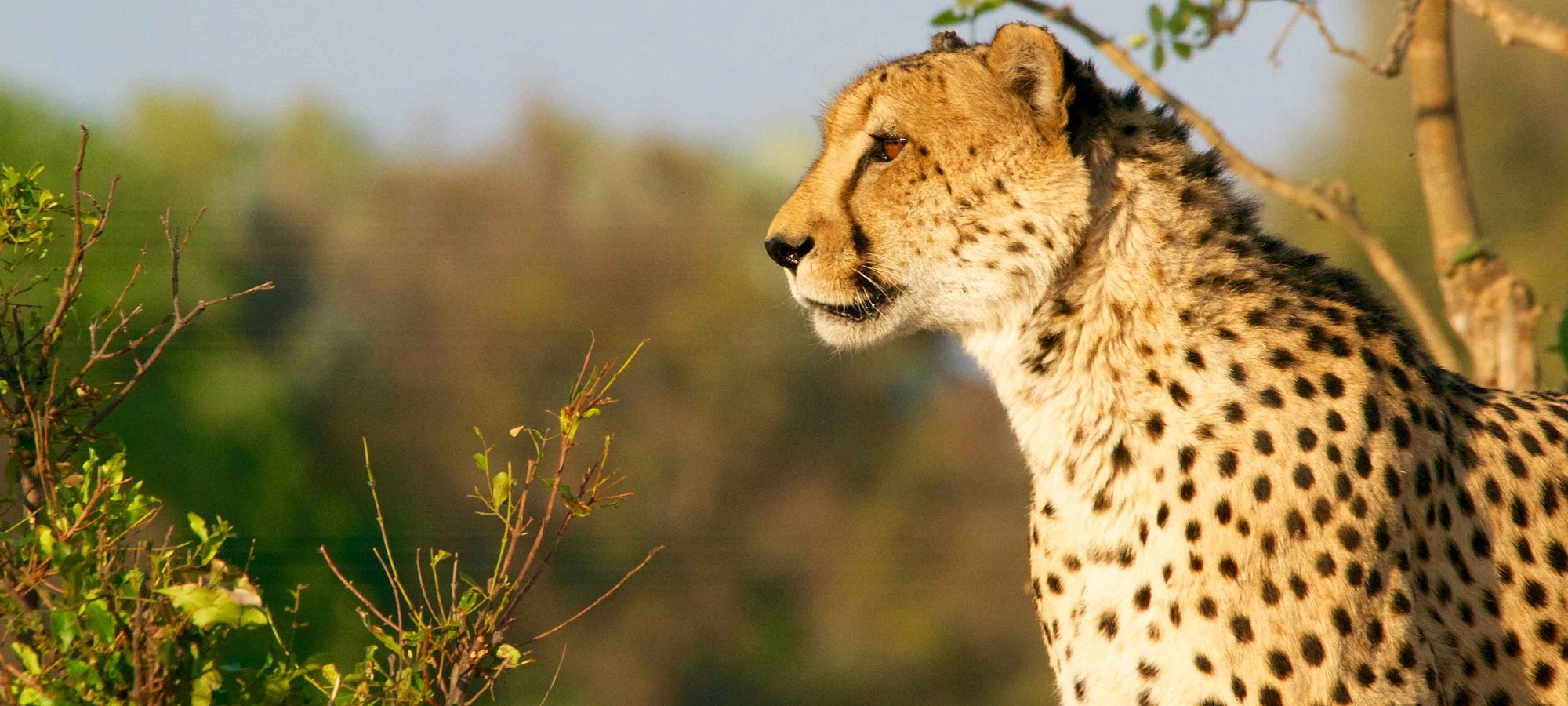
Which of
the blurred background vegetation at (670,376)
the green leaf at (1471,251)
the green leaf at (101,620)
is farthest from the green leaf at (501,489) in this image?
the blurred background vegetation at (670,376)

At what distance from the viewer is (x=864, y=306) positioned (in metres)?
2.34

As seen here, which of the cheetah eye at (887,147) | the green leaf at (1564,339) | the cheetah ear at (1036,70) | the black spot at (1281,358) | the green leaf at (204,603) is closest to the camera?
the green leaf at (204,603)

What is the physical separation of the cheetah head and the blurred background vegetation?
20.3m

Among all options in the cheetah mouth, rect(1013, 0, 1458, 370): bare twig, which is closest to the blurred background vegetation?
rect(1013, 0, 1458, 370): bare twig

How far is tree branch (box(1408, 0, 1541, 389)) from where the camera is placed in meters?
3.23

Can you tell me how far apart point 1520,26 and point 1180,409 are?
3.54ft

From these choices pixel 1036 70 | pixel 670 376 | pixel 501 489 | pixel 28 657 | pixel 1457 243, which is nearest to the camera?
pixel 28 657

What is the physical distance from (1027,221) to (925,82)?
268 millimetres

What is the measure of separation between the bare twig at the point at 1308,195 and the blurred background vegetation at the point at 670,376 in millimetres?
19219

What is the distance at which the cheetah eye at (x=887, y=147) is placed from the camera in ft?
7.73

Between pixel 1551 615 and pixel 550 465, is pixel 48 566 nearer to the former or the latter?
pixel 1551 615

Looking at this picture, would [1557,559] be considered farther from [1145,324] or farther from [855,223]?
[855,223]

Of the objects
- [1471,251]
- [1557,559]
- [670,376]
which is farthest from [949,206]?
[670,376]

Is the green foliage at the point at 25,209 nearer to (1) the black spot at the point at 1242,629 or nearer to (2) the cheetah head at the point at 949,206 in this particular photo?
(2) the cheetah head at the point at 949,206
